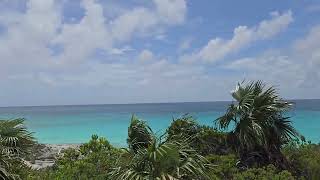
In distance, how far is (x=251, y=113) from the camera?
1034cm

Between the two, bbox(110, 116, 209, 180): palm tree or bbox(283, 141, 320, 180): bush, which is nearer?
bbox(110, 116, 209, 180): palm tree

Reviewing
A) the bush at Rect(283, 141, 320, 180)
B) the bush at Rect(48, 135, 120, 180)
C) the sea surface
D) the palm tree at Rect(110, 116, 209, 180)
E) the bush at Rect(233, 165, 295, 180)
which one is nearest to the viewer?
the palm tree at Rect(110, 116, 209, 180)

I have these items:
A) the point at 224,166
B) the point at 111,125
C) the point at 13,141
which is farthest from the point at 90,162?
the point at 111,125

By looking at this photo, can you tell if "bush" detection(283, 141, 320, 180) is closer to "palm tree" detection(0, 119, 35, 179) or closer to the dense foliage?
the dense foliage

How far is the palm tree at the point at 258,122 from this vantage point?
10297mm

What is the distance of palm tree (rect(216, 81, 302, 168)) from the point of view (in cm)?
1030

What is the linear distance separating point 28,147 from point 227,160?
12.6ft

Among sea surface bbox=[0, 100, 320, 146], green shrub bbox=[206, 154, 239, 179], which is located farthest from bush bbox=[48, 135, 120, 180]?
green shrub bbox=[206, 154, 239, 179]

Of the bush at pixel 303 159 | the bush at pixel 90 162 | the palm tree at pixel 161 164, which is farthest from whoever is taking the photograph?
the bush at pixel 303 159

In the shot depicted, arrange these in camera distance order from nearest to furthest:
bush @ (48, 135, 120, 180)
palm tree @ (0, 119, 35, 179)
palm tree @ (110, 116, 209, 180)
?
palm tree @ (110, 116, 209, 180) → palm tree @ (0, 119, 35, 179) → bush @ (48, 135, 120, 180)

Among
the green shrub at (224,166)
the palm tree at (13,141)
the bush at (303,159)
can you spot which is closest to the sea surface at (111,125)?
the palm tree at (13,141)

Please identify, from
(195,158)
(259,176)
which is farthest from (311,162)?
(195,158)

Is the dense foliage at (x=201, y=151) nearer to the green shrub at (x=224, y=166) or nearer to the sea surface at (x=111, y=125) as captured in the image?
the green shrub at (x=224, y=166)

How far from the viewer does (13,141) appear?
27.6 feet
